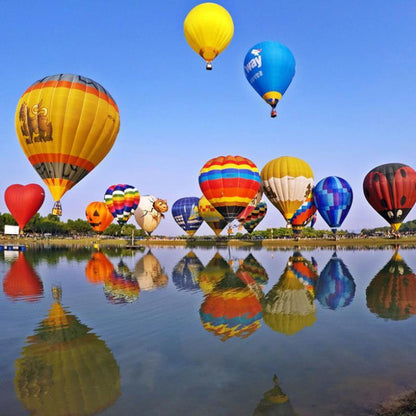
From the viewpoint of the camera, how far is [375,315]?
11406 mm

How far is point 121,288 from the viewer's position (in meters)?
16.1

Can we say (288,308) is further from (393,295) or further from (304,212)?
(304,212)

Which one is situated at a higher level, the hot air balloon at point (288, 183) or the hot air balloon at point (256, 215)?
the hot air balloon at point (288, 183)

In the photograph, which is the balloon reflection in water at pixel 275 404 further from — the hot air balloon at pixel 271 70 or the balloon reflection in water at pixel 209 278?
the hot air balloon at pixel 271 70

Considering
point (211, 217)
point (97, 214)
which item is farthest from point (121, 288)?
point (97, 214)

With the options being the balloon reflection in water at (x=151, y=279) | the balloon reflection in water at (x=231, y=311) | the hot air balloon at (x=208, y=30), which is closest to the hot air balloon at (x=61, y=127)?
the balloon reflection in water at (x=151, y=279)

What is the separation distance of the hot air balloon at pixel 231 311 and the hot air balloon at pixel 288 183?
1156 inches

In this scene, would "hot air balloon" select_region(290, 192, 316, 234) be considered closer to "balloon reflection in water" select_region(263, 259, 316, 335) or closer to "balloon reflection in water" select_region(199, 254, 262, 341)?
"balloon reflection in water" select_region(263, 259, 316, 335)

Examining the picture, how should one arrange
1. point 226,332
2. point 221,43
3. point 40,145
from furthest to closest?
1. point 221,43
2. point 40,145
3. point 226,332

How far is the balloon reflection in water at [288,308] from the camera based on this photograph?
10.3 metres

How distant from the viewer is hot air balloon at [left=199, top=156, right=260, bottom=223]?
3872cm

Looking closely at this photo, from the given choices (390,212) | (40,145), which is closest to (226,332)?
(40,145)

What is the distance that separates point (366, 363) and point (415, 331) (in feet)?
11.0

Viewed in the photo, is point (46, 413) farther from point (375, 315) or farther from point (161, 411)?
point (375, 315)
